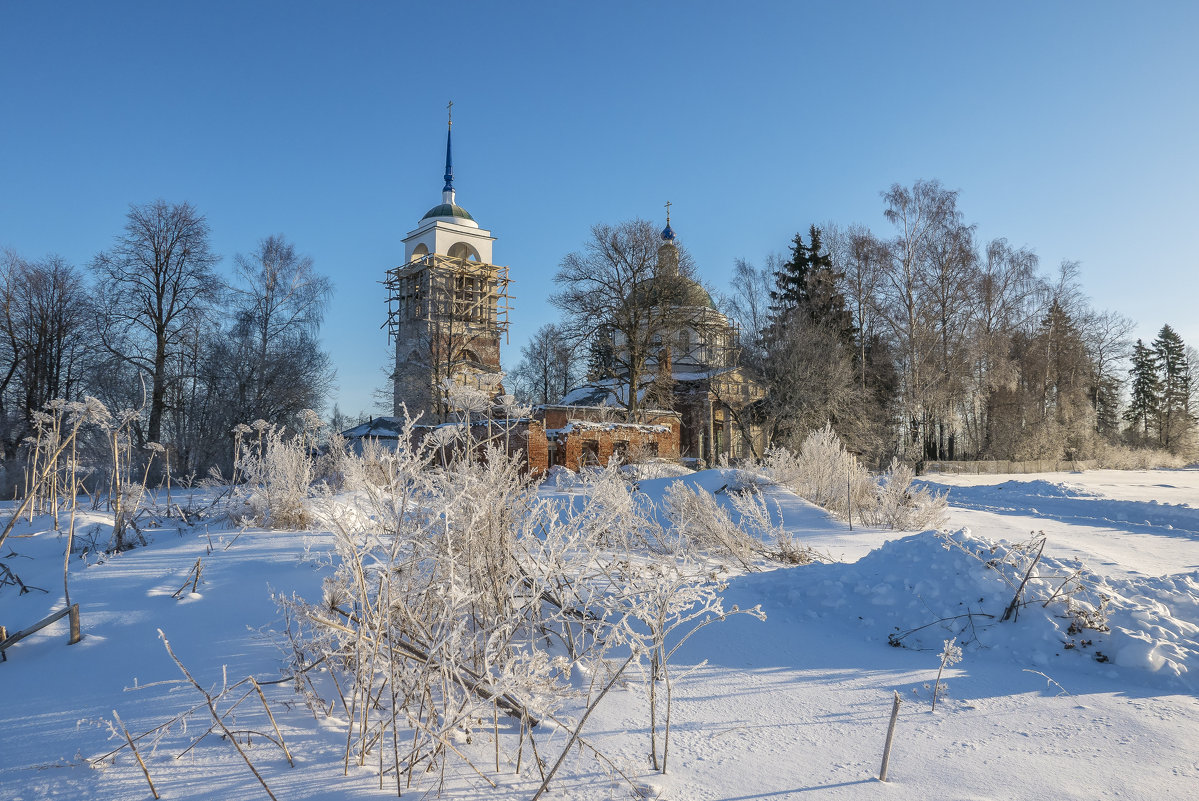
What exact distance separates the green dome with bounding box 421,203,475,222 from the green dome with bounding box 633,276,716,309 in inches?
796

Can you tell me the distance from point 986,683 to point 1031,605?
36.8 inches

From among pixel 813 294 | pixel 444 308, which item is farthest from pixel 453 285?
pixel 813 294

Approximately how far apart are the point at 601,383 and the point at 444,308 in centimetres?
711

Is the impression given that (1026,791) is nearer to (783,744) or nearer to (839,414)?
(783,744)

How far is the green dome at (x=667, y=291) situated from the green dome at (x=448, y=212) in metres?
20.2

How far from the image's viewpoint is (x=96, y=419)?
5.31 meters

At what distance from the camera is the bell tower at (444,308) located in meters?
26.1

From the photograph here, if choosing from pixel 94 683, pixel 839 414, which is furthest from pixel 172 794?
pixel 839 414

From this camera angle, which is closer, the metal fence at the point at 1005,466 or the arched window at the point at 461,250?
the metal fence at the point at 1005,466

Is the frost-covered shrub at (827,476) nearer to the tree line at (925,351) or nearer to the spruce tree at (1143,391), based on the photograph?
the tree line at (925,351)

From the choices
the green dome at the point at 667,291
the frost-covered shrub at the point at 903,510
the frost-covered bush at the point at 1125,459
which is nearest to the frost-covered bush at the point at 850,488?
the frost-covered shrub at the point at 903,510

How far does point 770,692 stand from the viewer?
352 centimetres

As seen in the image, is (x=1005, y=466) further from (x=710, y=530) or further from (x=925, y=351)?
(x=710, y=530)

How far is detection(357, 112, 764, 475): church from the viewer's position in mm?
21094
